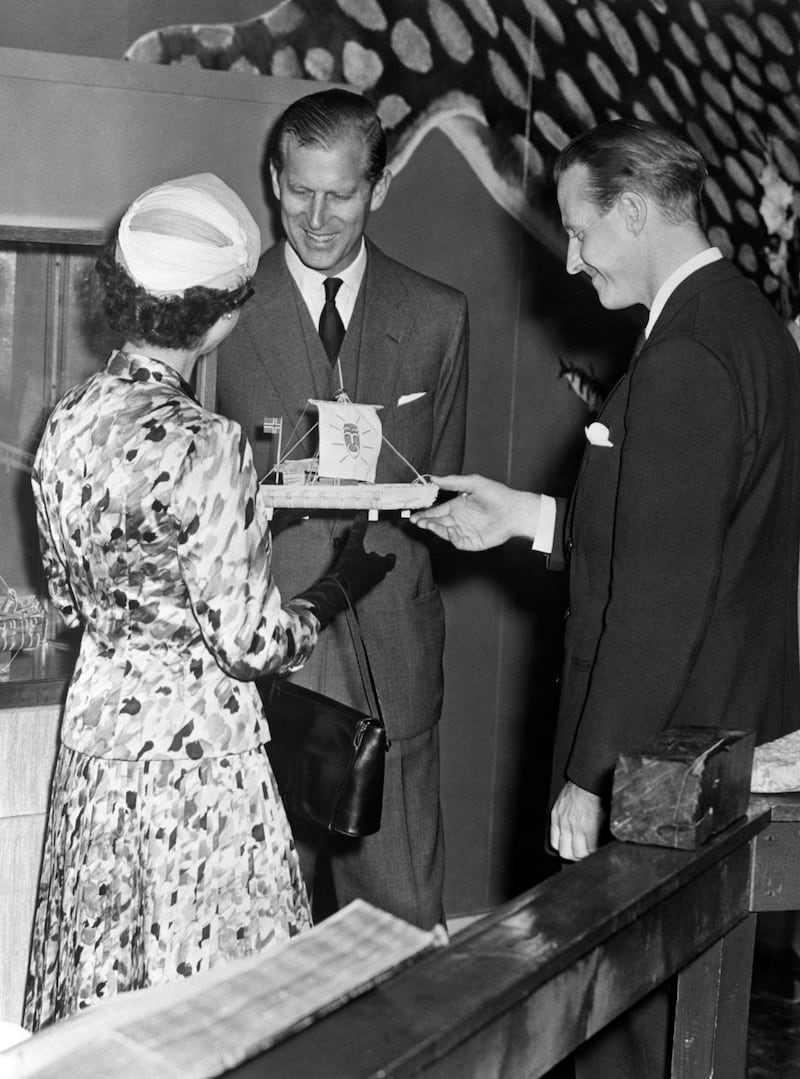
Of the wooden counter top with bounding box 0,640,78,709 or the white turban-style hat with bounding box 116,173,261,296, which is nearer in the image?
the white turban-style hat with bounding box 116,173,261,296

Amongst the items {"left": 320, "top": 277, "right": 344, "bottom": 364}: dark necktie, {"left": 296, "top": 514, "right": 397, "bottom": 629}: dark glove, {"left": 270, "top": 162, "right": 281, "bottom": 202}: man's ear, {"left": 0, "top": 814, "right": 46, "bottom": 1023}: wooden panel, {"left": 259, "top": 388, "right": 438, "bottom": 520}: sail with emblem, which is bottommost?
{"left": 0, "top": 814, "right": 46, "bottom": 1023}: wooden panel

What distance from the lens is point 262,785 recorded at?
2.43 meters

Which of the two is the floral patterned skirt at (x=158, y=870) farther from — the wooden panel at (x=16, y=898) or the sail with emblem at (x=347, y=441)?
the sail with emblem at (x=347, y=441)

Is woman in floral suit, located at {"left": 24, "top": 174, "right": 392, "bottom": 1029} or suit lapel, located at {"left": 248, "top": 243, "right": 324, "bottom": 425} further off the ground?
suit lapel, located at {"left": 248, "top": 243, "right": 324, "bottom": 425}

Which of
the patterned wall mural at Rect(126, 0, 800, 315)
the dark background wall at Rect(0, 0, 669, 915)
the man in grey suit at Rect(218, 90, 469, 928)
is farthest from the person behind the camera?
the dark background wall at Rect(0, 0, 669, 915)

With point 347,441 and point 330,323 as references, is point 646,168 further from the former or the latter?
point 330,323

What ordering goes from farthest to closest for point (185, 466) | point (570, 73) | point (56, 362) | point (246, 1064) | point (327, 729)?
1. point (570, 73)
2. point (56, 362)
3. point (327, 729)
4. point (185, 466)
5. point (246, 1064)

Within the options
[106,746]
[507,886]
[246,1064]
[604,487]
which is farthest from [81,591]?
[507,886]

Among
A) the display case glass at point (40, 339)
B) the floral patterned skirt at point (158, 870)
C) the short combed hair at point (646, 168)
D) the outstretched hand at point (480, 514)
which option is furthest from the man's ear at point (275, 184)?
the floral patterned skirt at point (158, 870)

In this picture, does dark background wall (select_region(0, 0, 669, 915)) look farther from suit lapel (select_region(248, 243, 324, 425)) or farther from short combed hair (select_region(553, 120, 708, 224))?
short combed hair (select_region(553, 120, 708, 224))

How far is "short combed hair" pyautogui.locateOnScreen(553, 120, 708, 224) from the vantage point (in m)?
2.41

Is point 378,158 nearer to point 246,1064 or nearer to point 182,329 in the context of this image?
point 182,329

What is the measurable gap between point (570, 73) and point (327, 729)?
2.48m

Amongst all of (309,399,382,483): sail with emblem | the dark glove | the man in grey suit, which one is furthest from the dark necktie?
the dark glove
